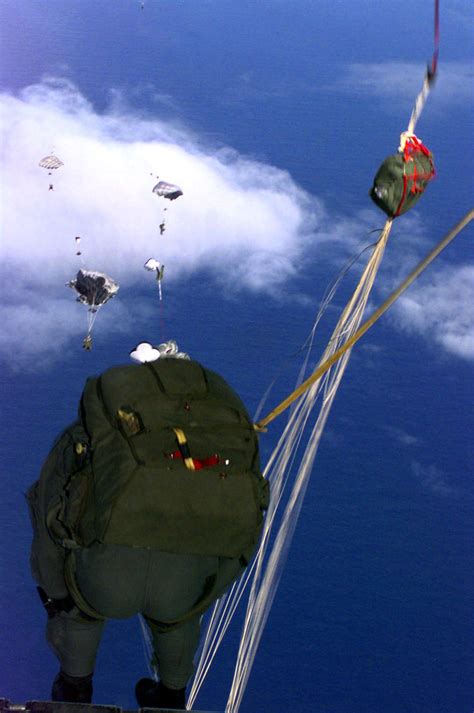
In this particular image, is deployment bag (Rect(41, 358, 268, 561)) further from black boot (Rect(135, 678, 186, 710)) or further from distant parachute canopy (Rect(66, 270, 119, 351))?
distant parachute canopy (Rect(66, 270, 119, 351))

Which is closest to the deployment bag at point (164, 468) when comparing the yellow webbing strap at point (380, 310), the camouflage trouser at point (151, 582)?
the camouflage trouser at point (151, 582)

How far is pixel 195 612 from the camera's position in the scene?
21.6 feet

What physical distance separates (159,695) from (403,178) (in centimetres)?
401

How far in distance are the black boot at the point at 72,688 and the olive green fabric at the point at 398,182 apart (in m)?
3.92

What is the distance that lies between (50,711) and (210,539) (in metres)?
1.24

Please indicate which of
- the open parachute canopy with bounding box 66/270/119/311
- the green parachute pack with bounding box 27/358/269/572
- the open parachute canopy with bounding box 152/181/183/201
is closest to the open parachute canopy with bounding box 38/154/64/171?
the open parachute canopy with bounding box 152/181/183/201

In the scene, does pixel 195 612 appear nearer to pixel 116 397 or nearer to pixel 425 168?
pixel 116 397

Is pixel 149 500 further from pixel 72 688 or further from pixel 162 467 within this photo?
pixel 72 688

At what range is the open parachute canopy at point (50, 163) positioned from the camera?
2020cm

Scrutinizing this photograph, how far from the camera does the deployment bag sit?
5.73 meters

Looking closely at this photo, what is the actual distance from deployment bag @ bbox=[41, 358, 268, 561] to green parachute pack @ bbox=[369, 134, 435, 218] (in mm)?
2728

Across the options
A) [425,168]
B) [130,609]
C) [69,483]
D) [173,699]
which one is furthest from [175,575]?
[425,168]

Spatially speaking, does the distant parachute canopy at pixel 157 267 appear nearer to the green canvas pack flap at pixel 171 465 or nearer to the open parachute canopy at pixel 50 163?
the open parachute canopy at pixel 50 163

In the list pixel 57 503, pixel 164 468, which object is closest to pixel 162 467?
pixel 164 468
